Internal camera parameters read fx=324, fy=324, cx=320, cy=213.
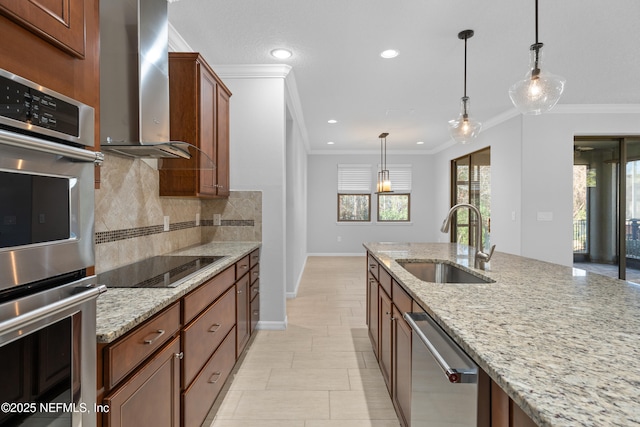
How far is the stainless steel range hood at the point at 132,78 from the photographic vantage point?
5.49 ft

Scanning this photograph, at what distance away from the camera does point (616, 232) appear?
4.71 meters

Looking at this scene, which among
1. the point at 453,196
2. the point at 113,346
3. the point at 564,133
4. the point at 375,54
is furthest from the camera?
the point at 453,196

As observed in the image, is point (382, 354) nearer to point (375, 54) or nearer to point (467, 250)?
point (467, 250)

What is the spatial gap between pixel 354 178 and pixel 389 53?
5.25 m

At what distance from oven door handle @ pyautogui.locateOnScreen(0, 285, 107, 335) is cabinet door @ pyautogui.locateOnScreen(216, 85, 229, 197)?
2.15 m

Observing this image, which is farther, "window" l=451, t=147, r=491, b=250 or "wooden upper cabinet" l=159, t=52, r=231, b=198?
"window" l=451, t=147, r=491, b=250

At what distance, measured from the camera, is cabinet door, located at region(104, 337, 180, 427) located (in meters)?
1.00

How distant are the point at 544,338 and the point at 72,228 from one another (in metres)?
1.23

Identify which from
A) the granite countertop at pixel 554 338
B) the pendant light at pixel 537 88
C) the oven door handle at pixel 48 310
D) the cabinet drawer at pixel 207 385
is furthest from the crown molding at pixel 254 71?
the oven door handle at pixel 48 310

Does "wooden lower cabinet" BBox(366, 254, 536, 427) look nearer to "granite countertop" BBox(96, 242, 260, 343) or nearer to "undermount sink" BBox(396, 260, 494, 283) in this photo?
"undermount sink" BBox(396, 260, 494, 283)

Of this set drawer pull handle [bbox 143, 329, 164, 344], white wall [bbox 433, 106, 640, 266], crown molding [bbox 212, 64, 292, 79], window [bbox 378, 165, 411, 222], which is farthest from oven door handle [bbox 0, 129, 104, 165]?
window [bbox 378, 165, 411, 222]

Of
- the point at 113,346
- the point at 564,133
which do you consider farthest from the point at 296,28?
the point at 564,133

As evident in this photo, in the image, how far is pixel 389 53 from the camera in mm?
2979

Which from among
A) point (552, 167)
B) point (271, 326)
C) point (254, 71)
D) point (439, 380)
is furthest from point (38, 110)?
point (552, 167)
